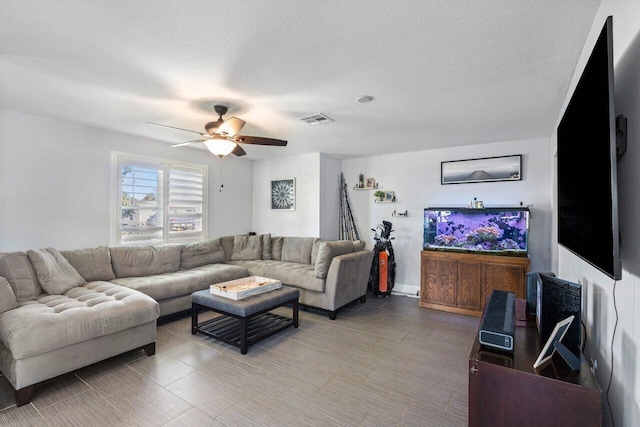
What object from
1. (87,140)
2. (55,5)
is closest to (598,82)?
(55,5)

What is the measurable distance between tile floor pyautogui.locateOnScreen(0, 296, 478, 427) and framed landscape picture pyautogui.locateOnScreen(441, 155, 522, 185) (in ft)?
7.61

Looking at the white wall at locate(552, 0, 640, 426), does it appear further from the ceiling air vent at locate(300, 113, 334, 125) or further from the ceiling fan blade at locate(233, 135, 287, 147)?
the ceiling fan blade at locate(233, 135, 287, 147)

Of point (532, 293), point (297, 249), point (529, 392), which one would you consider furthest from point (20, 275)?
point (532, 293)

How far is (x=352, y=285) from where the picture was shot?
165 inches

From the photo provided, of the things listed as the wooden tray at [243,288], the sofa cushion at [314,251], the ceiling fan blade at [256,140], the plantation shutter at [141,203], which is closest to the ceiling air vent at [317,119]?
the ceiling fan blade at [256,140]

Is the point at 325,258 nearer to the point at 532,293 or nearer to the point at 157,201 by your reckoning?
the point at 532,293

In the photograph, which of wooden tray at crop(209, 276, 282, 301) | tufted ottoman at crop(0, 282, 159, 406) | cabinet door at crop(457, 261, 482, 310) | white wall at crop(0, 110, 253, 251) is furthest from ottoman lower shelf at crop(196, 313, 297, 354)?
cabinet door at crop(457, 261, 482, 310)

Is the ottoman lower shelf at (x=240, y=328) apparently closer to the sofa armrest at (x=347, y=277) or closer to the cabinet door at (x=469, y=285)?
the sofa armrest at (x=347, y=277)

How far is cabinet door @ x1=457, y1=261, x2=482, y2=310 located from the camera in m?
3.97

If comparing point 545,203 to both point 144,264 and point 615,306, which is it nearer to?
point 615,306

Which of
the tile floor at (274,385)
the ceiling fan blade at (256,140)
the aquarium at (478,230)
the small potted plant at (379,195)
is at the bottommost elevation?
the tile floor at (274,385)

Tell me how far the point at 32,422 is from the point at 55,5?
2454mm

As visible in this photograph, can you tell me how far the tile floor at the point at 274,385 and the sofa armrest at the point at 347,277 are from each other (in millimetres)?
570

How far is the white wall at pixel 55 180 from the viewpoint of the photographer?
10.5 ft
